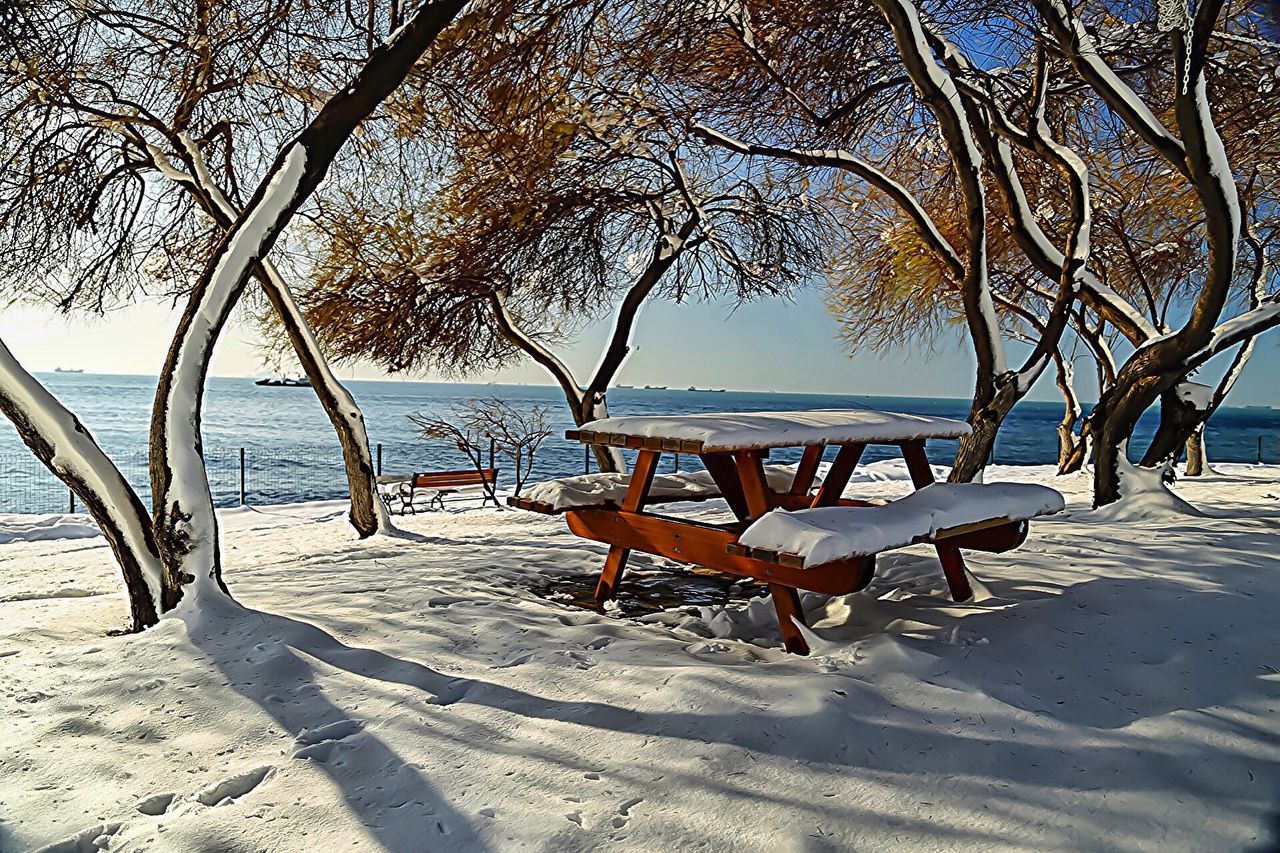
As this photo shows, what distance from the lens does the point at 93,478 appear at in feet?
15.7

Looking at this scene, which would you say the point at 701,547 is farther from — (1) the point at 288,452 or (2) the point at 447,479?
(1) the point at 288,452

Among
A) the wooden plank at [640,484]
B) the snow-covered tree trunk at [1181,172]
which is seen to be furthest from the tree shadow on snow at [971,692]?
the snow-covered tree trunk at [1181,172]

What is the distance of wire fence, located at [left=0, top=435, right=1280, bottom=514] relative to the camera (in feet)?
92.9

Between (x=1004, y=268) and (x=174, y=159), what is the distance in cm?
1490

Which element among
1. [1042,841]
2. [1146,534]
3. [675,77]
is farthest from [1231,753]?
[675,77]

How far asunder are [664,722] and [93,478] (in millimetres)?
3727

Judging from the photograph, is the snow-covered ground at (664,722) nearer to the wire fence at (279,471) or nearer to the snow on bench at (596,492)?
the snow on bench at (596,492)

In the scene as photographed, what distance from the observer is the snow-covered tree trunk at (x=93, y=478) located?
4.68 m

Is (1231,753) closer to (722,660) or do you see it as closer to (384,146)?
(722,660)

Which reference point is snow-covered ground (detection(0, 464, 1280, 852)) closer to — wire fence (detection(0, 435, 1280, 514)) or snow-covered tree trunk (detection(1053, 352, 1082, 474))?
snow-covered tree trunk (detection(1053, 352, 1082, 474))

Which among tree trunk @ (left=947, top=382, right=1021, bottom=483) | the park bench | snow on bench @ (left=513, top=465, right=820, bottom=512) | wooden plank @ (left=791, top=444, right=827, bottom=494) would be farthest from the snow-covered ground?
the park bench

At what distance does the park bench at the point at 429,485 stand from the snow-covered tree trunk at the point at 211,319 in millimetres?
9992

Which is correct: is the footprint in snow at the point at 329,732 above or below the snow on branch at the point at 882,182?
below

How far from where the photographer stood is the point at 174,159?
29.8 feet
